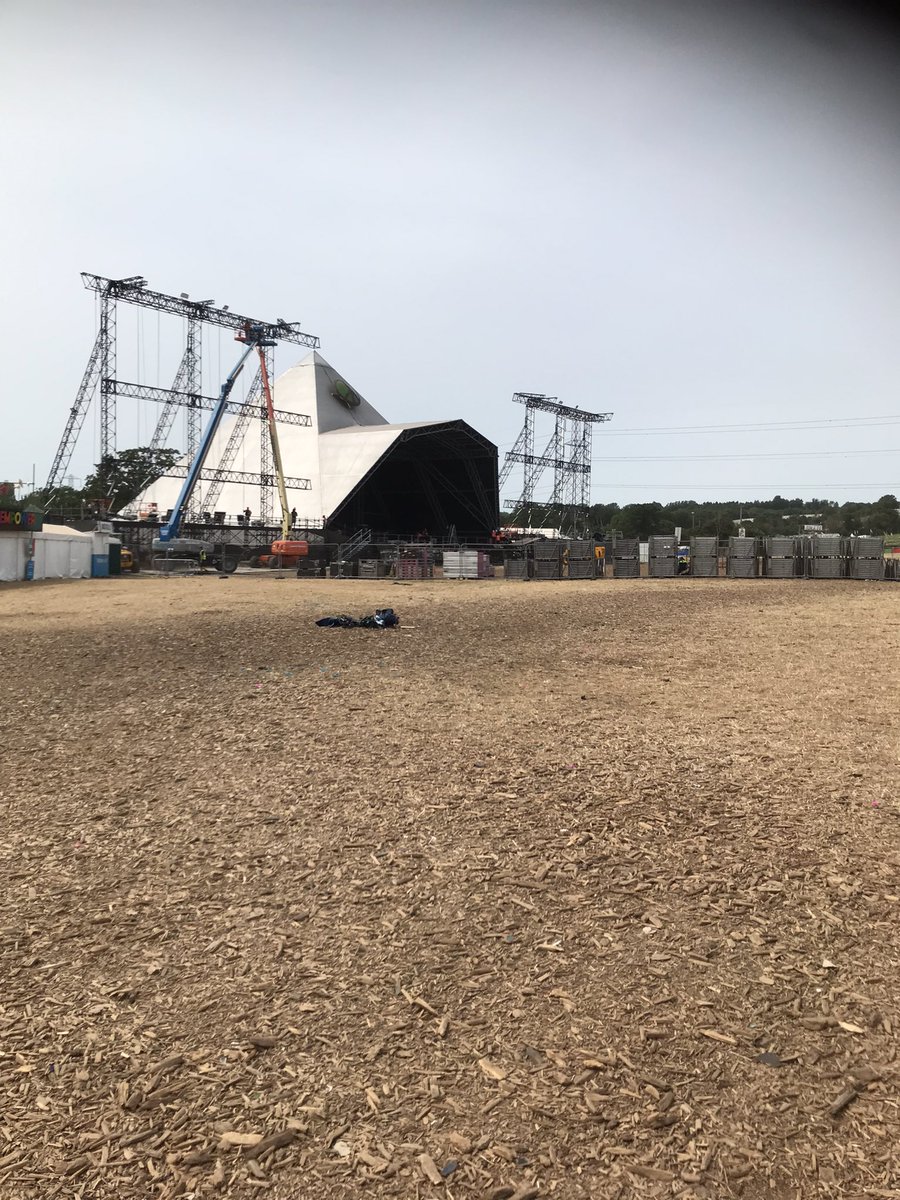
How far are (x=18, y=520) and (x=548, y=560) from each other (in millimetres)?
27079

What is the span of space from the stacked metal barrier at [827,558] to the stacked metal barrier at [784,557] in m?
0.50

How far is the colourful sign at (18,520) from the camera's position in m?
35.3

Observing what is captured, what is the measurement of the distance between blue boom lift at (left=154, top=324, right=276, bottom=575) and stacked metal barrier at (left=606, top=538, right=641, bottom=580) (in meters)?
24.1

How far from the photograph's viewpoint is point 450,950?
3.93 metres

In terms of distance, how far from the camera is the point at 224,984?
3.66 metres

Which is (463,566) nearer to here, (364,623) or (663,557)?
(663,557)

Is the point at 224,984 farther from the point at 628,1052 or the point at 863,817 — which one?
the point at 863,817

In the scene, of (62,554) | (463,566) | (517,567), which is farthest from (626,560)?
(62,554)

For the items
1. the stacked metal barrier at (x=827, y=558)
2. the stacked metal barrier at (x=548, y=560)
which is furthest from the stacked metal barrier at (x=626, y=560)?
the stacked metal barrier at (x=827, y=558)

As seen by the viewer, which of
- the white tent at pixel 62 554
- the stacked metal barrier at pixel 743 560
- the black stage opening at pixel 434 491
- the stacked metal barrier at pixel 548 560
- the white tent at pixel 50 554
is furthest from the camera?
the black stage opening at pixel 434 491

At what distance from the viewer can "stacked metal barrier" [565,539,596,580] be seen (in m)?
40.8

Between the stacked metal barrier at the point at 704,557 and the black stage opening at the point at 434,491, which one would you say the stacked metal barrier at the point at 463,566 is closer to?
the stacked metal barrier at the point at 704,557

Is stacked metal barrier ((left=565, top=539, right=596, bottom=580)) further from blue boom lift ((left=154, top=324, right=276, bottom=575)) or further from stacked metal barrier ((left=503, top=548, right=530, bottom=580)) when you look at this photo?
blue boom lift ((left=154, top=324, right=276, bottom=575))

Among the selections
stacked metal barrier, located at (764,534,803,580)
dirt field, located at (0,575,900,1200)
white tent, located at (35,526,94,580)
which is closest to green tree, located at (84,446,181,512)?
white tent, located at (35,526,94,580)
